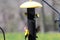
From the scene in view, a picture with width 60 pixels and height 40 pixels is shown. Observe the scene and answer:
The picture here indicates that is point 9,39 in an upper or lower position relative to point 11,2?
lower

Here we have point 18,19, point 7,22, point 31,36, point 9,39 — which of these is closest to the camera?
point 31,36

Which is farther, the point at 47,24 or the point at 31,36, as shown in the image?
the point at 47,24

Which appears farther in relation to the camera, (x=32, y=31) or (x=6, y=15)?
(x=6, y=15)

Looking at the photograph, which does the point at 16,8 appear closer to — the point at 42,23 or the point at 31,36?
the point at 42,23

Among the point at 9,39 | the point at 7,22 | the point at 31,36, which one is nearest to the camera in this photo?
the point at 31,36

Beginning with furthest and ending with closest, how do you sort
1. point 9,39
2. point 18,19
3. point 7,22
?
point 18,19
point 7,22
point 9,39

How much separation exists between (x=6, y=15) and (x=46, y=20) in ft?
6.04

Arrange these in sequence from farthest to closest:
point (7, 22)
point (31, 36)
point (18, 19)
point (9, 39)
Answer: point (18, 19), point (7, 22), point (9, 39), point (31, 36)

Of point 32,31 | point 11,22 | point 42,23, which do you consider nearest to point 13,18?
point 11,22

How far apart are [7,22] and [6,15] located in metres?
0.93

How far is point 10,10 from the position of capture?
12.9m

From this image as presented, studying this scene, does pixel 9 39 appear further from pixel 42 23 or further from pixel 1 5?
pixel 1 5

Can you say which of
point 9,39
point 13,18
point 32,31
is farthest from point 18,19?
point 32,31

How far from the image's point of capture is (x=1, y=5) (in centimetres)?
1343
